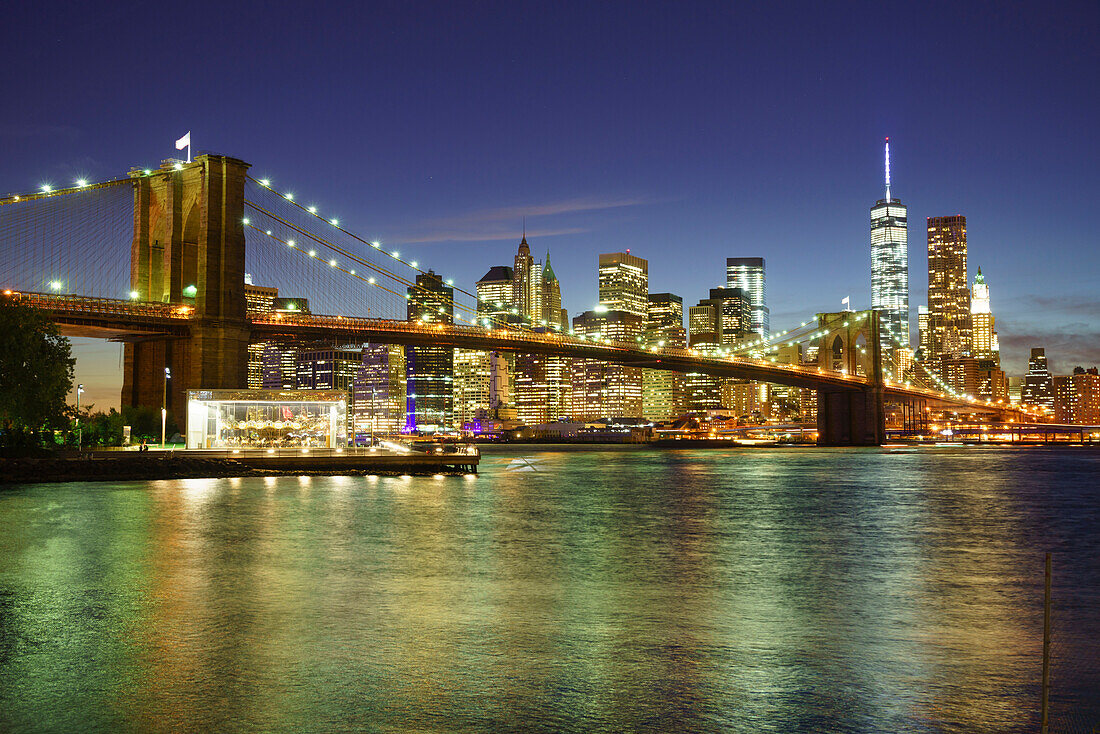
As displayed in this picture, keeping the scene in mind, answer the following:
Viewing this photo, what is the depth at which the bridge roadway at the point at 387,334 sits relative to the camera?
55969 millimetres

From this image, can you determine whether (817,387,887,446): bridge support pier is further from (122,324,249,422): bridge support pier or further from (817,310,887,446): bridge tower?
(122,324,249,422): bridge support pier

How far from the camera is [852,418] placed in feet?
405

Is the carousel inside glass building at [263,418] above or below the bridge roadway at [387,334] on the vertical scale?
below

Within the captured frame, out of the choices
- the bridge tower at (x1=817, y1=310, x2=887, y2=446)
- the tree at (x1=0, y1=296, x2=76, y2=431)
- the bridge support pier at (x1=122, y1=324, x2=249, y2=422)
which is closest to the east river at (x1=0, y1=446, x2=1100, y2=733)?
the tree at (x1=0, y1=296, x2=76, y2=431)

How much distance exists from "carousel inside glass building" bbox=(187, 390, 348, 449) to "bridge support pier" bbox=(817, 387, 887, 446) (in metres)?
77.9

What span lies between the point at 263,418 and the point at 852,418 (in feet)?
285

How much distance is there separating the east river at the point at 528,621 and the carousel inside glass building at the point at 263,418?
73.8 ft

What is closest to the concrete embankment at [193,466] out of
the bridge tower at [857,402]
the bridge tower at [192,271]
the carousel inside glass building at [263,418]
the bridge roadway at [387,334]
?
the carousel inside glass building at [263,418]

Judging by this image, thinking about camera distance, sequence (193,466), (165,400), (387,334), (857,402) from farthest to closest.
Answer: (857,402), (387,334), (165,400), (193,466)

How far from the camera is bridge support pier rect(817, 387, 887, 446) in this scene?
11994 centimetres

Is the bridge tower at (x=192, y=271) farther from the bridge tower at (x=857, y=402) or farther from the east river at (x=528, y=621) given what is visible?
the bridge tower at (x=857, y=402)

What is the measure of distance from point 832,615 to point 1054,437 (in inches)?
8035

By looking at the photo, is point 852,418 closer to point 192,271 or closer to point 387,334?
point 387,334

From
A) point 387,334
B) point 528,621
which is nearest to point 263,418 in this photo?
point 387,334
